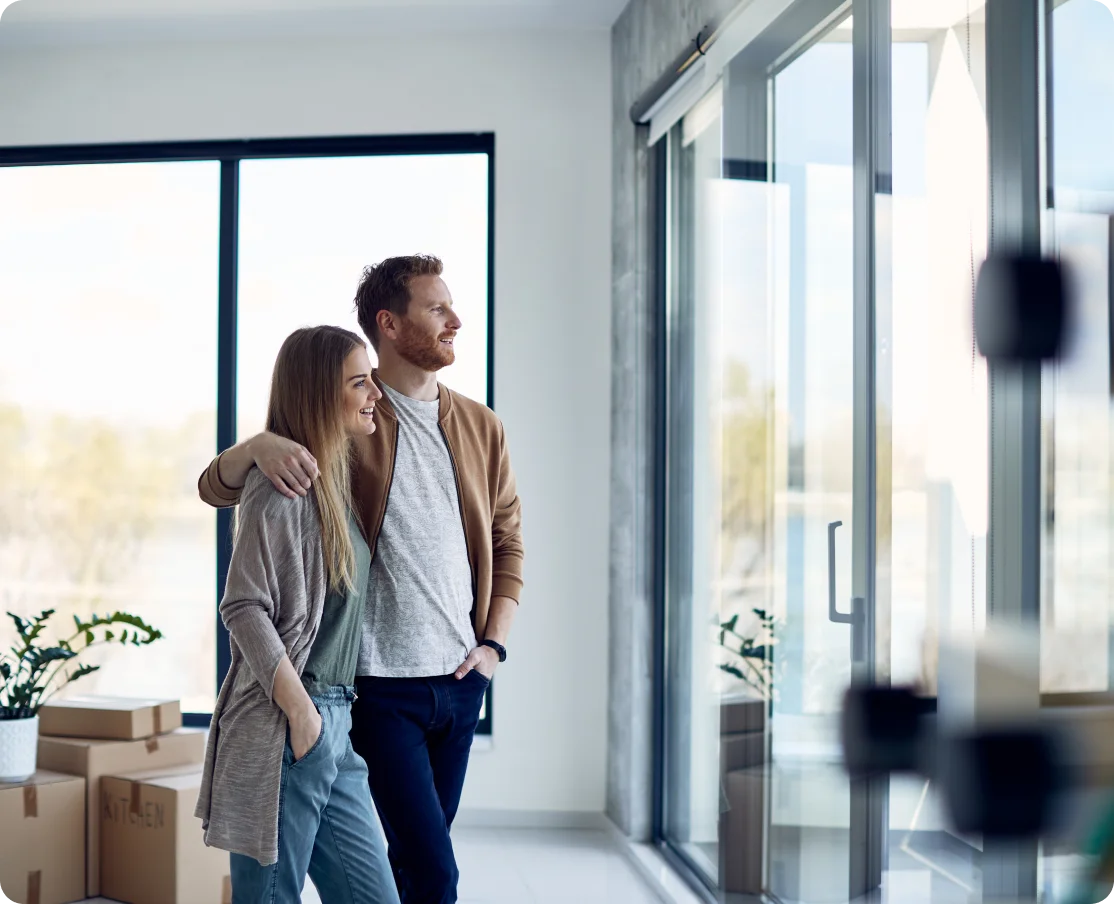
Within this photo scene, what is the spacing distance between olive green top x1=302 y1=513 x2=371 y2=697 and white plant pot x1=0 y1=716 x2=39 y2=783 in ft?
5.20

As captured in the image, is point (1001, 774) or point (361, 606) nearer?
point (1001, 774)

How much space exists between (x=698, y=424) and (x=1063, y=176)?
1729mm

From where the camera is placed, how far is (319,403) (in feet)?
5.53

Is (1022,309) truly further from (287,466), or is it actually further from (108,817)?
(108,817)

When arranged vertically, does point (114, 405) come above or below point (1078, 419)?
above

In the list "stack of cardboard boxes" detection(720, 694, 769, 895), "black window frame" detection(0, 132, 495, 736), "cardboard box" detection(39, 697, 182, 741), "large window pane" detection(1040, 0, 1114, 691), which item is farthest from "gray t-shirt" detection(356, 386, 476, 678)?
"black window frame" detection(0, 132, 495, 736)

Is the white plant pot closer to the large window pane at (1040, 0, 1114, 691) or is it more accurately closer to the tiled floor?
the tiled floor

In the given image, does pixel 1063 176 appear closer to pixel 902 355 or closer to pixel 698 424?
pixel 902 355

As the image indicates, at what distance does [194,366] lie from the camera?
3.82 m

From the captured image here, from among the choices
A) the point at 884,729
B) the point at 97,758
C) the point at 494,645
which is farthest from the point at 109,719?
the point at 884,729

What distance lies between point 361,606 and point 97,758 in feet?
5.31

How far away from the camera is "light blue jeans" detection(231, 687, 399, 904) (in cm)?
154

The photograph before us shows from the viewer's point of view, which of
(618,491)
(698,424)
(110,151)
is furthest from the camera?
(110,151)

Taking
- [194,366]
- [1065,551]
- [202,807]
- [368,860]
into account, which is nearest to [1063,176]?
[1065,551]
